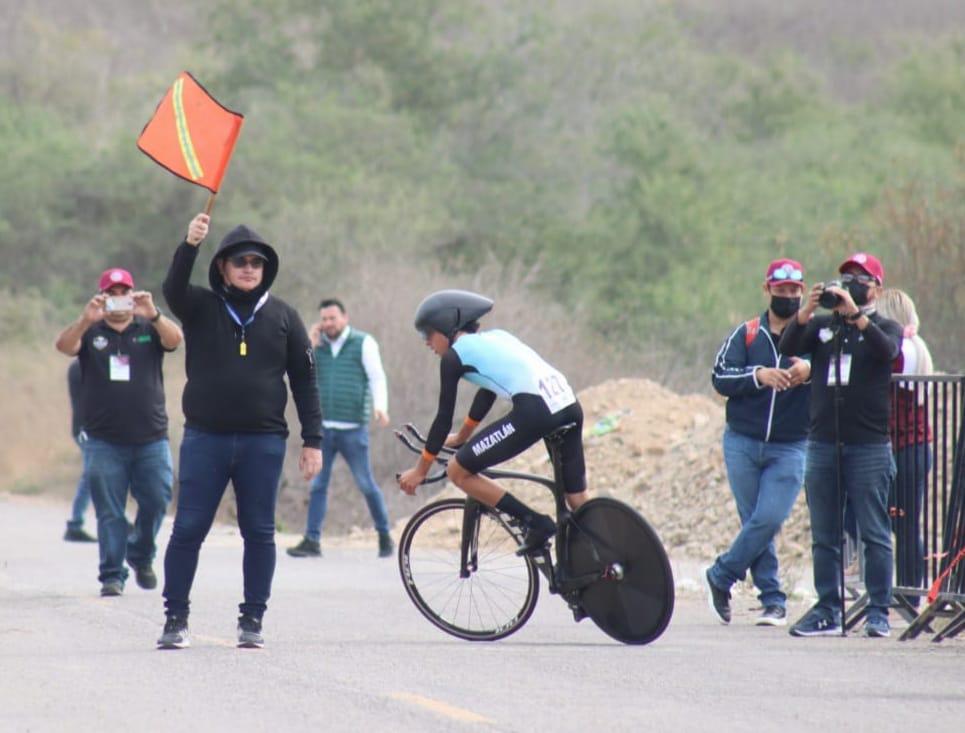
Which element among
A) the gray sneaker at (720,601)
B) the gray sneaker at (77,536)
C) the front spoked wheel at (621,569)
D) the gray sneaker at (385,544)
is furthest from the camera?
the gray sneaker at (77,536)

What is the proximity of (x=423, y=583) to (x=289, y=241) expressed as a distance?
3115cm

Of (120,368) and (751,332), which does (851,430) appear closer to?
(751,332)

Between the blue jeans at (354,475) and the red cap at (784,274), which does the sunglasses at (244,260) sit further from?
the blue jeans at (354,475)

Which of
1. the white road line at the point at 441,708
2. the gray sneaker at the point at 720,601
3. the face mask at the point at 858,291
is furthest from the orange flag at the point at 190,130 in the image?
the gray sneaker at the point at 720,601

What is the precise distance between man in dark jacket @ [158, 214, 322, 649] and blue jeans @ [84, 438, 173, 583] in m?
3.07

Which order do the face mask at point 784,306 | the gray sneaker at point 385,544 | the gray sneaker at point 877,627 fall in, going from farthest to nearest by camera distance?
the gray sneaker at point 385,544
the face mask at point 784,306
the gray sneaker at point 877,627

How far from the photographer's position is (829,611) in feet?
36.9

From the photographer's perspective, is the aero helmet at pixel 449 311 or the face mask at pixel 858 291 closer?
the aero helmet at pixel 449 311

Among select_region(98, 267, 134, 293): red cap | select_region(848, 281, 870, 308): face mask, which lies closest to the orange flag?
select_region(98, 267, 134, 293): red cap

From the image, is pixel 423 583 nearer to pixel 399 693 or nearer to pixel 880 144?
pixel 399 693

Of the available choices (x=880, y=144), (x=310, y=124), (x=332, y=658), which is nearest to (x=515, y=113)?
(x=310, y=124)

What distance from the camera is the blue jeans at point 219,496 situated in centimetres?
1003

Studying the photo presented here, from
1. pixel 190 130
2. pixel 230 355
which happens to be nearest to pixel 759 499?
pixel 230 355

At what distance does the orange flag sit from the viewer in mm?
10359
